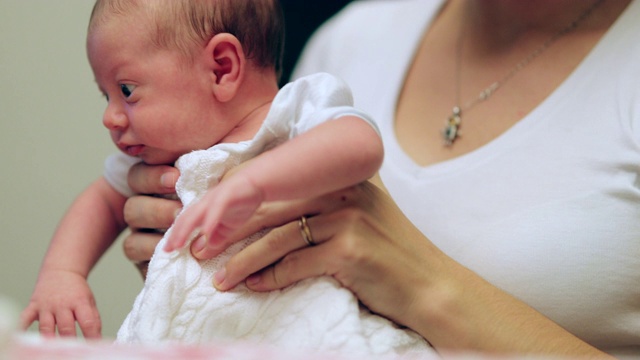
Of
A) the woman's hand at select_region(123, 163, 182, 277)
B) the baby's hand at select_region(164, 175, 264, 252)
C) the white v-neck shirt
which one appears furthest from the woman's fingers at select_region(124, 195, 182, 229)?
the white v-neck shirt

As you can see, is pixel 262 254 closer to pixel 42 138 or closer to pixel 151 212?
pixel 151 212

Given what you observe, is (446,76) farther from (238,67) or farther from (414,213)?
(238,67)

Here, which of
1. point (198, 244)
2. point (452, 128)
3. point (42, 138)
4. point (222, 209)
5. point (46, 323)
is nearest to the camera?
point (222, 209)

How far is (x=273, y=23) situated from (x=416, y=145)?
1.02ft

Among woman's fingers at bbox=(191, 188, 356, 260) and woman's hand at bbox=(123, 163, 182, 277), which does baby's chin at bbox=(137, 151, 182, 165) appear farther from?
woman's fingers at bbox=(191, 188, 356, 260)

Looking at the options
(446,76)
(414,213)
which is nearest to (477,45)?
(446,76)

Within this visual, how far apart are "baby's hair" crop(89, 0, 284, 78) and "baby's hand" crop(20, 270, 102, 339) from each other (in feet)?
1.03

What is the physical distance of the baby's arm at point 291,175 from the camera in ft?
2.04

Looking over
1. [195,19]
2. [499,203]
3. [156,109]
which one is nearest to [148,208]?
[156,109]

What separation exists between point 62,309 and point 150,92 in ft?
Result: 0.92

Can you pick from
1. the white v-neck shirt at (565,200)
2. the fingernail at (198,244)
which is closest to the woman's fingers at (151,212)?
the fingernail at (198,244)

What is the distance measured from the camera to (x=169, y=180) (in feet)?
2.79

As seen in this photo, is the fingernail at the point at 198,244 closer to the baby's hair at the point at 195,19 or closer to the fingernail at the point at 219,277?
the fingernail at the point at 219,277

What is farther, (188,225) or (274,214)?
(274,214)
